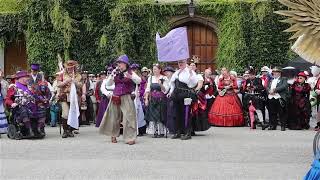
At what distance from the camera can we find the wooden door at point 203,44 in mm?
25094

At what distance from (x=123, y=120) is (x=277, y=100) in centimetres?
481

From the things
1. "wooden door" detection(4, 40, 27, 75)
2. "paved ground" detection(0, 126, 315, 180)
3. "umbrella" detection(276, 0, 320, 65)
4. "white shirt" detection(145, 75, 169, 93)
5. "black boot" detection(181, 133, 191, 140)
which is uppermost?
"wooden door" detection(4, 40, 27, 75)

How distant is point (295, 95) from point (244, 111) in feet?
5.31

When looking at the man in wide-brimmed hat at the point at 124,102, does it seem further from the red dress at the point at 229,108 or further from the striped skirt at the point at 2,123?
the red dress at the point at 229,108

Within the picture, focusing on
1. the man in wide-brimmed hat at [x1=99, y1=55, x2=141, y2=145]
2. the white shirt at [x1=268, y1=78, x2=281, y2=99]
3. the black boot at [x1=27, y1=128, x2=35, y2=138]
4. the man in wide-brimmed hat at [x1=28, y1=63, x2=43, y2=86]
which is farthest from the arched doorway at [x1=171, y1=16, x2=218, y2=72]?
the man in wide-brimmed hat at [x1=99, y1=55, x2=141, y2=145]

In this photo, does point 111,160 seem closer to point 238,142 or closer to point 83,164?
point 83,164

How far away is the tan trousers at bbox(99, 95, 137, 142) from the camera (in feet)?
39.7

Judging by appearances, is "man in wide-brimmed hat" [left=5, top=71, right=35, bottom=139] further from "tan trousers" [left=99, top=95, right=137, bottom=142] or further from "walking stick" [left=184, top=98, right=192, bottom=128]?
"walking stick" [left=184, top=98, right=192, bottom=128]

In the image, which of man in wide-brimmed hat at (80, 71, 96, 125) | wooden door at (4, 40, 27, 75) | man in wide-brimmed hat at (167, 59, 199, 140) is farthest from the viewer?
wooden door at (4, 40, 27, 75)

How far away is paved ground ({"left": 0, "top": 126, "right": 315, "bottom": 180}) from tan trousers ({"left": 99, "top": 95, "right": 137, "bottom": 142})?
0.98 feet

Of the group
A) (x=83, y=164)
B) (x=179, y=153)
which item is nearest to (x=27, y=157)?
(x=83, y=164)

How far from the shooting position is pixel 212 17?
80.4 feet

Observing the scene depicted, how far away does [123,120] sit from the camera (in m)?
12.2

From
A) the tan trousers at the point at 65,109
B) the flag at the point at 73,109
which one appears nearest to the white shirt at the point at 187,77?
the flag at the point at 73,109
